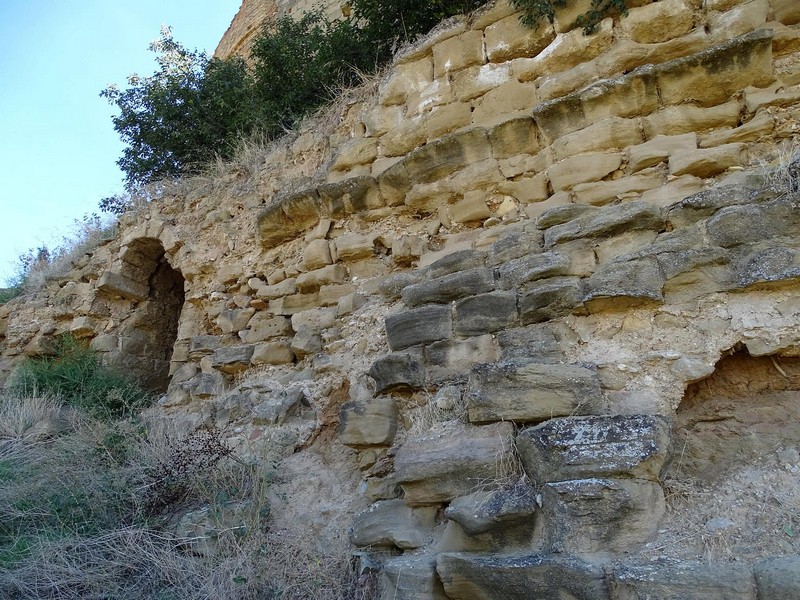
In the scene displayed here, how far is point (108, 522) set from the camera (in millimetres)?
3689

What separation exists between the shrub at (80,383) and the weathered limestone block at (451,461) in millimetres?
3493

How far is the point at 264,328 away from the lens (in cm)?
519

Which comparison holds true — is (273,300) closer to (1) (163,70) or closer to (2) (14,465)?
(2) (14,465)

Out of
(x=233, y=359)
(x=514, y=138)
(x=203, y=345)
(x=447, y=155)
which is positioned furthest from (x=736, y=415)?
(x=203, y=345)

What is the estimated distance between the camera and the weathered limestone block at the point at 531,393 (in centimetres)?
284

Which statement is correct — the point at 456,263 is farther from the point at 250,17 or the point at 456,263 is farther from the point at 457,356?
the point at 250,17

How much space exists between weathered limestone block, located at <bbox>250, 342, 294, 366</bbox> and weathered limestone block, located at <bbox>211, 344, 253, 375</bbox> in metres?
0.11

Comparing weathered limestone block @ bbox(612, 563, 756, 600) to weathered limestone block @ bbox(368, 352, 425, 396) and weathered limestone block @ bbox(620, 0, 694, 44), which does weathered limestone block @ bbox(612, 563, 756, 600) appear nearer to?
→ weathered limestone block @ bbox(368, 352, 425, 396)

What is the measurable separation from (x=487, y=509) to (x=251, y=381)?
9.11ft

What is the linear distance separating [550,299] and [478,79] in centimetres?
209

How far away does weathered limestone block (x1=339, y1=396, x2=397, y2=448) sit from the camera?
11.7ft

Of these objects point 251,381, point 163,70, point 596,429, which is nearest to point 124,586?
point 251,381

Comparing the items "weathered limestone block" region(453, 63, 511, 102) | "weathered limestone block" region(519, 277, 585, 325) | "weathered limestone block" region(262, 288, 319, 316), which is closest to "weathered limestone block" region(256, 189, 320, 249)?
"weathered limestone block" region(262, 288, 319, 316)

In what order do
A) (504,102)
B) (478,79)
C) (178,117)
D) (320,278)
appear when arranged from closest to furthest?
(504,102) → (478,79) → (320,278) → (178,117)
